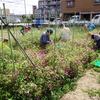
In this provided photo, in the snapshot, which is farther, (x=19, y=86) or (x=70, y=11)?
(x=70, y=11)

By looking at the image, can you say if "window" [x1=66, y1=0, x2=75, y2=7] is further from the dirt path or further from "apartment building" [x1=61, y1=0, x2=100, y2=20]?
the dirt path

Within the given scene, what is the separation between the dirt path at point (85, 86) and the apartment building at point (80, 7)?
1593 centimetres

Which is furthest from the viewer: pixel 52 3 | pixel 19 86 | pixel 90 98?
pixel 52 3

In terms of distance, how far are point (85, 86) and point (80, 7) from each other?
19.6 meters

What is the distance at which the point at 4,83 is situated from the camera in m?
1.76

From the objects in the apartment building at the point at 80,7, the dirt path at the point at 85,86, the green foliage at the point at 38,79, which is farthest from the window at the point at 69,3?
the green foliage at the point at 38,79

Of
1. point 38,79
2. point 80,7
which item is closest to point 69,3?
point 80,7

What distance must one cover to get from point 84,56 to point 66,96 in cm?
128

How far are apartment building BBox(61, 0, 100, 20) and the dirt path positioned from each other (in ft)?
52.3

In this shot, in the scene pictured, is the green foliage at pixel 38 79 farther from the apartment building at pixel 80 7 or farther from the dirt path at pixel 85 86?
the apartment building at pixel 80 7

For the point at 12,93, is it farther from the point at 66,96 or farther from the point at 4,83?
the point at 66,96

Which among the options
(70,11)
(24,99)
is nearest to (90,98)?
(24,99)

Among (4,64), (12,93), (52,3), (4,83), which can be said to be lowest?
(12,93)

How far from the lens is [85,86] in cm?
253
